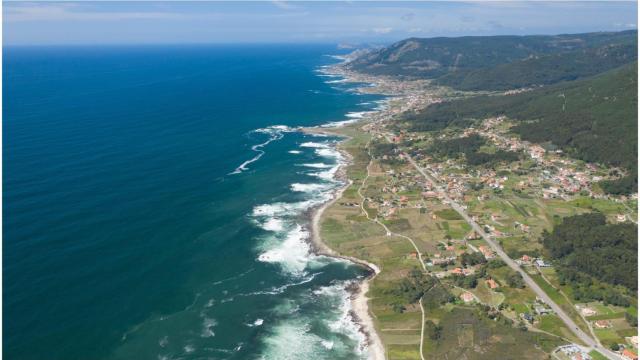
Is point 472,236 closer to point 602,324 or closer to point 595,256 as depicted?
point 595,256

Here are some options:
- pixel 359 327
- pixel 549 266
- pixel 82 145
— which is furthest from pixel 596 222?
pixel 82 145

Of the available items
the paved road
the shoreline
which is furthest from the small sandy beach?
the paved road

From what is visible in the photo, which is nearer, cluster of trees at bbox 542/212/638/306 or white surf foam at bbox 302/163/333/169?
cluster of trees at bbox 542/212/638/306

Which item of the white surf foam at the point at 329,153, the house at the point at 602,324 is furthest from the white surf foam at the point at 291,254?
the white surf foam at the point at 329,153

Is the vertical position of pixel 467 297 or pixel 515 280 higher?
pixel 515 280

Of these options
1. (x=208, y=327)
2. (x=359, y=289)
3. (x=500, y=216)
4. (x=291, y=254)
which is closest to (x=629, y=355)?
(x=359, y=289)

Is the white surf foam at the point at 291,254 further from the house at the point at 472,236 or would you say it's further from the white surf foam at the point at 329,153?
the white surf foam at the point at 329,153

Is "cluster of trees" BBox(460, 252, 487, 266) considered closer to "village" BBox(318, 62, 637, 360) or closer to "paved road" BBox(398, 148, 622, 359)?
"village" BBox(318, 62, 637, 360)

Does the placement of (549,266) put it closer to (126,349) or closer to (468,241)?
(468,241)
